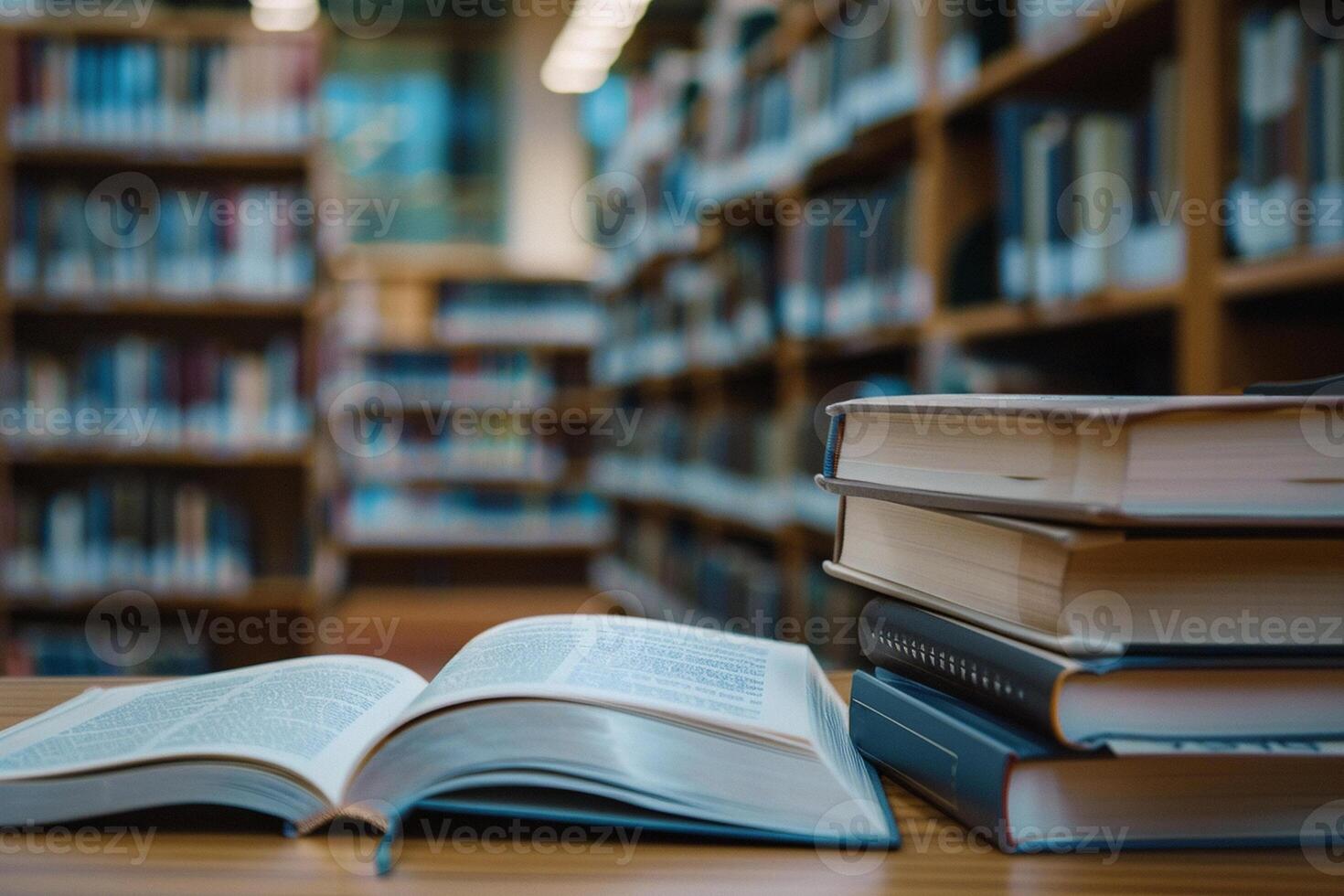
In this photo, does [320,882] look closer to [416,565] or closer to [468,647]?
[468,647]

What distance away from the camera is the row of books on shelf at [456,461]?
5.35m

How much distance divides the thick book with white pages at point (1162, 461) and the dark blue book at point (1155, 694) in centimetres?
6

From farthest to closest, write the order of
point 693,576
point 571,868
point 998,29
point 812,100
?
point 693,576 → point 812,100 → point 998,29 → point 571,868

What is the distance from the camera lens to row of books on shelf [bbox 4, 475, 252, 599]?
3.08 metres

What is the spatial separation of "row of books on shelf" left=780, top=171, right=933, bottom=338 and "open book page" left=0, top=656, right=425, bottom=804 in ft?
4.60

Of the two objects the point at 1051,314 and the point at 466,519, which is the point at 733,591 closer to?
the point at 1051,314

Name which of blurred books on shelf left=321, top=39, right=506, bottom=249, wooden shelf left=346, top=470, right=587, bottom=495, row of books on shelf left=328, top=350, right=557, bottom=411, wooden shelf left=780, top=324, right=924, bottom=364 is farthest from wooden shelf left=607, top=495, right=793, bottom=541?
blurred books on shelf left=321, top=39, right=506, bottom=249

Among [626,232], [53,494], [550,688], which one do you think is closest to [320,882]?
[550,688]

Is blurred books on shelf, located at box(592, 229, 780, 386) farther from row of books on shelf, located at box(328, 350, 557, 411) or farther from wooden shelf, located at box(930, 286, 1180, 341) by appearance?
wooden shelf, located at box(930, 286, 1180, 341)

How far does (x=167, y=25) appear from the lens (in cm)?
317

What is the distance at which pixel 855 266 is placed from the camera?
213 centimetres

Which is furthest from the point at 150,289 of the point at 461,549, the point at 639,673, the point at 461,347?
the point at 639,673

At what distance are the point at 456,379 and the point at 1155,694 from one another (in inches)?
203

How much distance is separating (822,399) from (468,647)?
1911mm
